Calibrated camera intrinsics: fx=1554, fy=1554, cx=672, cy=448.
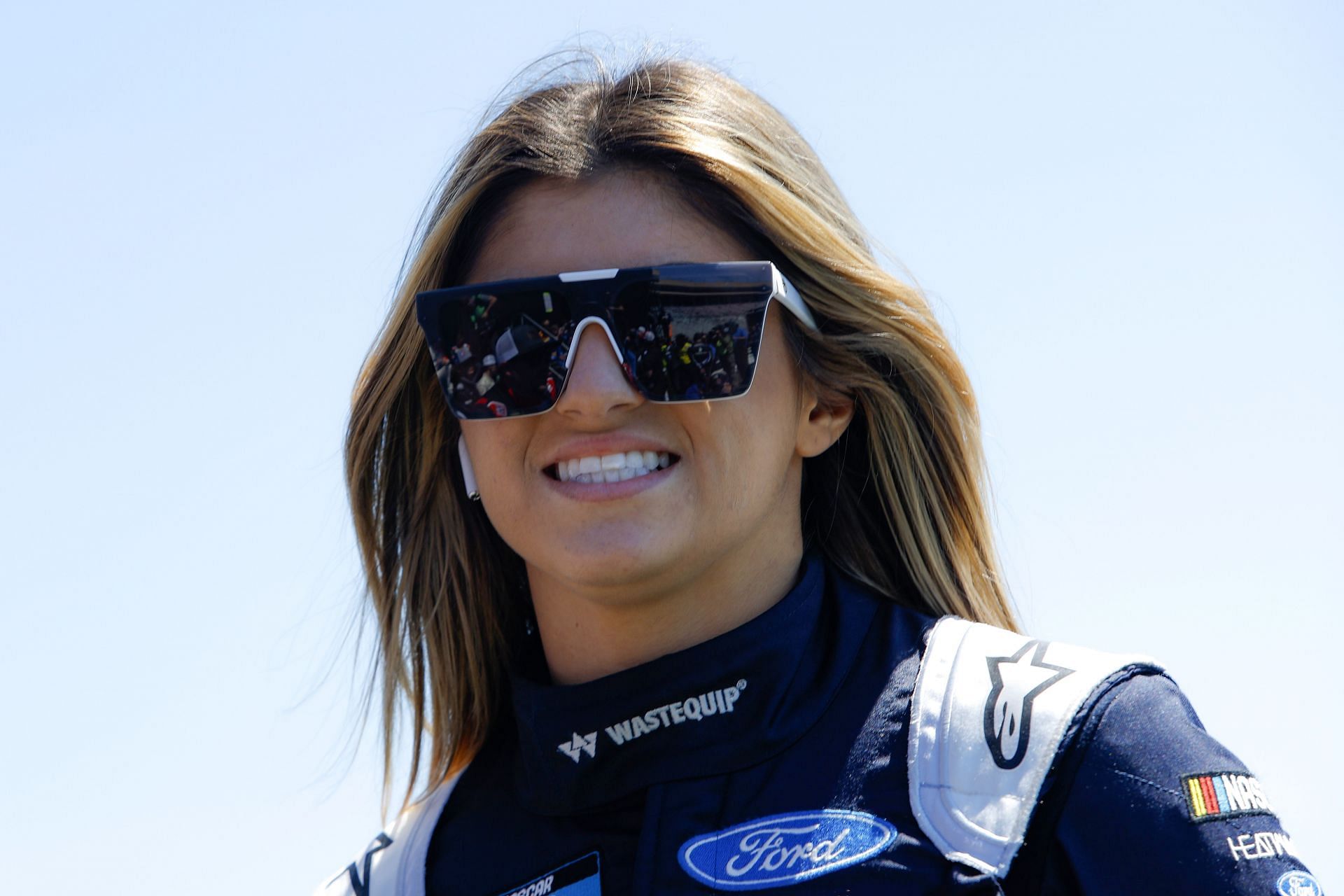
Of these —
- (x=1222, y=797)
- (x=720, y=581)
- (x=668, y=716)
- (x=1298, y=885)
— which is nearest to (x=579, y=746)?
(x=668, y=716)

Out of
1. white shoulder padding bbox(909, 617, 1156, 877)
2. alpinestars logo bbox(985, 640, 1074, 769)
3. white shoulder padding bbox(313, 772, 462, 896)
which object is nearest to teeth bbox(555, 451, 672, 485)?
white shoulder padding bbox(909, 617, 1156, 877)

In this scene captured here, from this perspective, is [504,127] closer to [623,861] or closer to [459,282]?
[459,282]

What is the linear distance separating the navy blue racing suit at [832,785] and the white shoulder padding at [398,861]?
1 cm

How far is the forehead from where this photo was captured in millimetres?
3463

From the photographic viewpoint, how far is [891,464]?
386 cm

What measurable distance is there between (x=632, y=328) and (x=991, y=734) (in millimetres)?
1114

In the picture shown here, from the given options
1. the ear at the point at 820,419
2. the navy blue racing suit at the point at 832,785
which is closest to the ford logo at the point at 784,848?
the navy blue racing suit at the point at 832,785

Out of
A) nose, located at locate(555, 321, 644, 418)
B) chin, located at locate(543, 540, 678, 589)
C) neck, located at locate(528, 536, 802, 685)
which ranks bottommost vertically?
neck, located at locate(528, 536, 802, 685)

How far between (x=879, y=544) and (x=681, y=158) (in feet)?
3.63

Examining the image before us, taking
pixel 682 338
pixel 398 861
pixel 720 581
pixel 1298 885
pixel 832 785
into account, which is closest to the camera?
pixel 1298 885

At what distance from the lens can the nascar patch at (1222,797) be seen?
274 cm

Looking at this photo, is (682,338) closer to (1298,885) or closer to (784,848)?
(784,848)

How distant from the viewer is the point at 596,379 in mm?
3311

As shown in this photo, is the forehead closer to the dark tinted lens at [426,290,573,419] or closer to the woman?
the woman
